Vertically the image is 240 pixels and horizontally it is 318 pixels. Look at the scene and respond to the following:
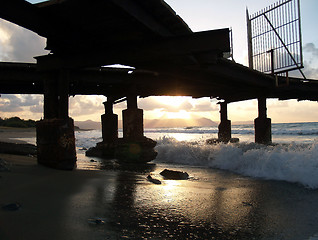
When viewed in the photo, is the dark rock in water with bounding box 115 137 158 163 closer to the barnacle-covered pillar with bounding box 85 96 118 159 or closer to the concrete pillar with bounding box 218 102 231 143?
the barnacle-covered pillar with bounding box 85 96 118 159

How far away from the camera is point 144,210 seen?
11.6ft

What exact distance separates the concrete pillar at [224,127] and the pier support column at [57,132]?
1406cm

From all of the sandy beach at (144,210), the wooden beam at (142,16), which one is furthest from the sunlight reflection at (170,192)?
the wooden beam at (142,16)

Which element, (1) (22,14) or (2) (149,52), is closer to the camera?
(1) (22,14)

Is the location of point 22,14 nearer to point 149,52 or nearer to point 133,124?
point 149,52

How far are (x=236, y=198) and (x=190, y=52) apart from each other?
3.41 meters

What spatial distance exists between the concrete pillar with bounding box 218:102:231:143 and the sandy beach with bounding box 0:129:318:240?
13832mm

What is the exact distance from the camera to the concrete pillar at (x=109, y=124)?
45.2 ft

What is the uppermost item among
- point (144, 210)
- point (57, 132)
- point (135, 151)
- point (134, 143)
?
point (57, 132)

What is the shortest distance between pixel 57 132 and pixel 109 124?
7.41 meters

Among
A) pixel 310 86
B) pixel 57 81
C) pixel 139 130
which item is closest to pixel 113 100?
pixel 139 130

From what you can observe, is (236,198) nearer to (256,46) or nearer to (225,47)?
(225,47)

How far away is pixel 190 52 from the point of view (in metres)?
5.85

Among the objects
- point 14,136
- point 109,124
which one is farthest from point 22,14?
point 14,136
